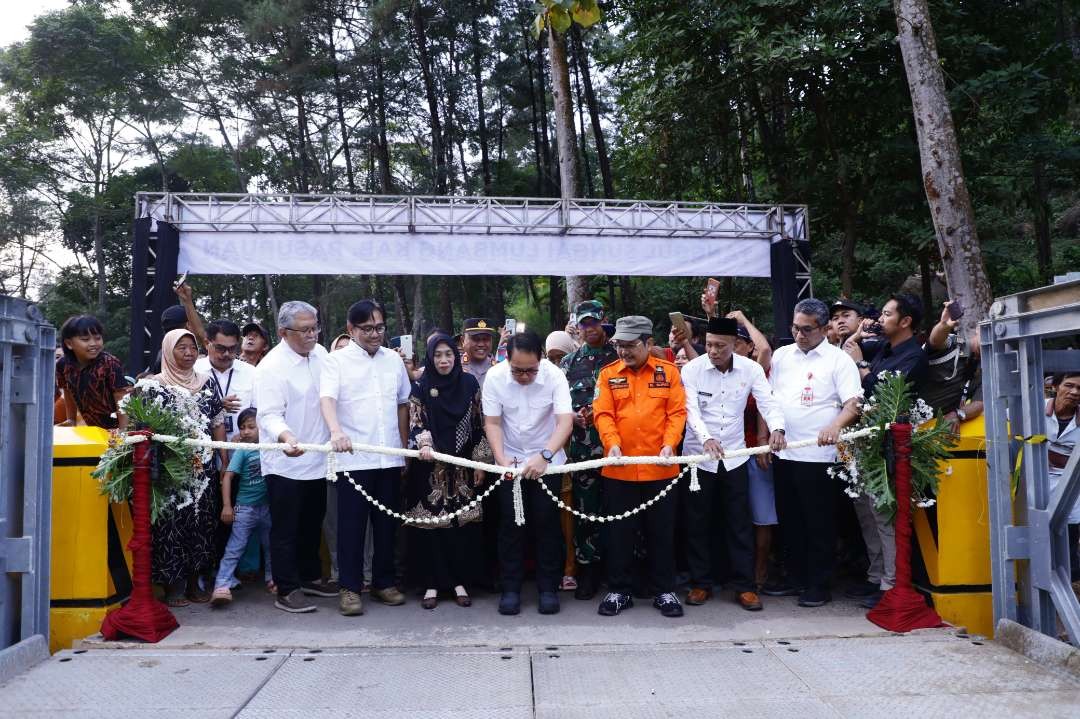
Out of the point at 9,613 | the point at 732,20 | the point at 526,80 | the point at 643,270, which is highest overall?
the point at 526,80

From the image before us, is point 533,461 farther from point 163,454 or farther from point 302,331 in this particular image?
point 163,454

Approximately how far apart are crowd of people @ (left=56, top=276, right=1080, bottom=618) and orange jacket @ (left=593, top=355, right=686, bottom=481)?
0.4 inches

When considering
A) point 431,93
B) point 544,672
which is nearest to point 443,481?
point 544,672

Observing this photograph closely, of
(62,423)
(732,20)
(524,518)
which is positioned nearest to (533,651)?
(524,518)

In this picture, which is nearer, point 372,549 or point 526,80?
point 372,549

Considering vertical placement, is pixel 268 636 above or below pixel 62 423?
below

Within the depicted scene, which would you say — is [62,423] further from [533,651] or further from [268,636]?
[533,651]

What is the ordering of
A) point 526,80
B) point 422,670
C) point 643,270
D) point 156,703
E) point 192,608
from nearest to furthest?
point 156,703 < point 422,670 < point 192,608 < point 643,270 < point 526,80

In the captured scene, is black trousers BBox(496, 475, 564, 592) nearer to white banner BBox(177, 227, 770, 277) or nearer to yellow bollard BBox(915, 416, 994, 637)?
yellow bollard BBox(915, 416, 994, 637)

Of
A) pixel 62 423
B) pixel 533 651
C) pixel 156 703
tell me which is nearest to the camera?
pixel 156 703

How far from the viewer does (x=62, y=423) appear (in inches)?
206

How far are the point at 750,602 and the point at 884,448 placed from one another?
124 centimetres

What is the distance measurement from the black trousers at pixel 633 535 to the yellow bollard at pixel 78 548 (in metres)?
2.89

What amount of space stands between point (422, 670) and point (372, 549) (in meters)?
1.76
